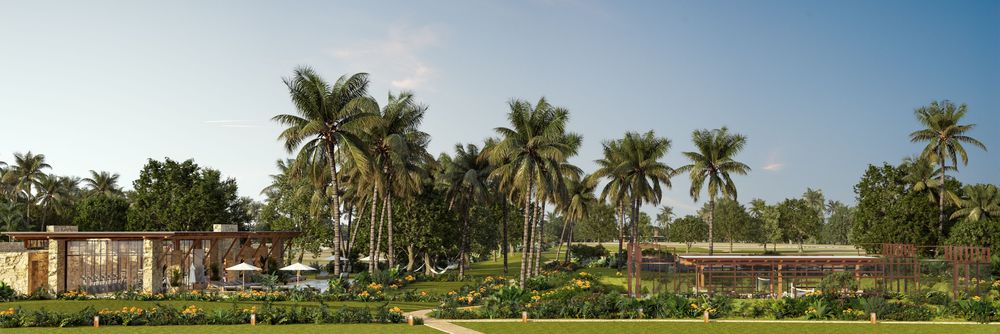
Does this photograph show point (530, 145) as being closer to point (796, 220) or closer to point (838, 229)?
point (796, 220)

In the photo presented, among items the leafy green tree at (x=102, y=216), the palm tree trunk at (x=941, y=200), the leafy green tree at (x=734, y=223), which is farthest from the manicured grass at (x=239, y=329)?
the leafy green tree at (x=734, y=223)

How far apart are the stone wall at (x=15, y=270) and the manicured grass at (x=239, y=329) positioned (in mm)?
11632

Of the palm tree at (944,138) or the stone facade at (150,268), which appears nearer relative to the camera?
the stone facade at (150,268)

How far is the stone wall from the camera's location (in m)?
37.5

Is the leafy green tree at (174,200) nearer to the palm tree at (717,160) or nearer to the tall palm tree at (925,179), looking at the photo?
the palm tree at (717,160)

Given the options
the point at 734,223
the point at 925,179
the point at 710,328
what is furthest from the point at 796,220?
the point at 710,328

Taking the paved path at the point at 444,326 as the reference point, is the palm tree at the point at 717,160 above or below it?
above

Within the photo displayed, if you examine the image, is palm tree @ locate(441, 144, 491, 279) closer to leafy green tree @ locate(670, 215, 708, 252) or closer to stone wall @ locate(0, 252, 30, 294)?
stone wall @ locate(0, 252, 30, 294)

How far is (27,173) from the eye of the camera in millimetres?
87125

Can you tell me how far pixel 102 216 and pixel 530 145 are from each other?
48978 millimetres

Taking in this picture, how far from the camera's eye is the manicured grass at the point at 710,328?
27.4 meters

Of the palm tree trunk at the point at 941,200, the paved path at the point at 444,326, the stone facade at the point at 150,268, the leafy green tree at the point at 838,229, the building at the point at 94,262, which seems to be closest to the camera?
the paved path at the point at 444,326

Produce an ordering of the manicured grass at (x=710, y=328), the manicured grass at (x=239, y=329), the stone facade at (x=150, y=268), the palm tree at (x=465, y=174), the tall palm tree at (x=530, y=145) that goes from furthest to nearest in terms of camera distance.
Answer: the palm tree at (x=465, y=174)
the tall palm tree at (x=530, y=145)
the stone facade at (x=150, y=268)
the manicured grass at (x=710, y=328)
the manicured grass at (x=239, y=329)

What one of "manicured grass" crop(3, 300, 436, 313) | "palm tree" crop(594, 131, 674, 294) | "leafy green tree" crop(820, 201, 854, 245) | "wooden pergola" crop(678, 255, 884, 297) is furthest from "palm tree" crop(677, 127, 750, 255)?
"leafy green tree" crop(820, 201, 854, 245)
